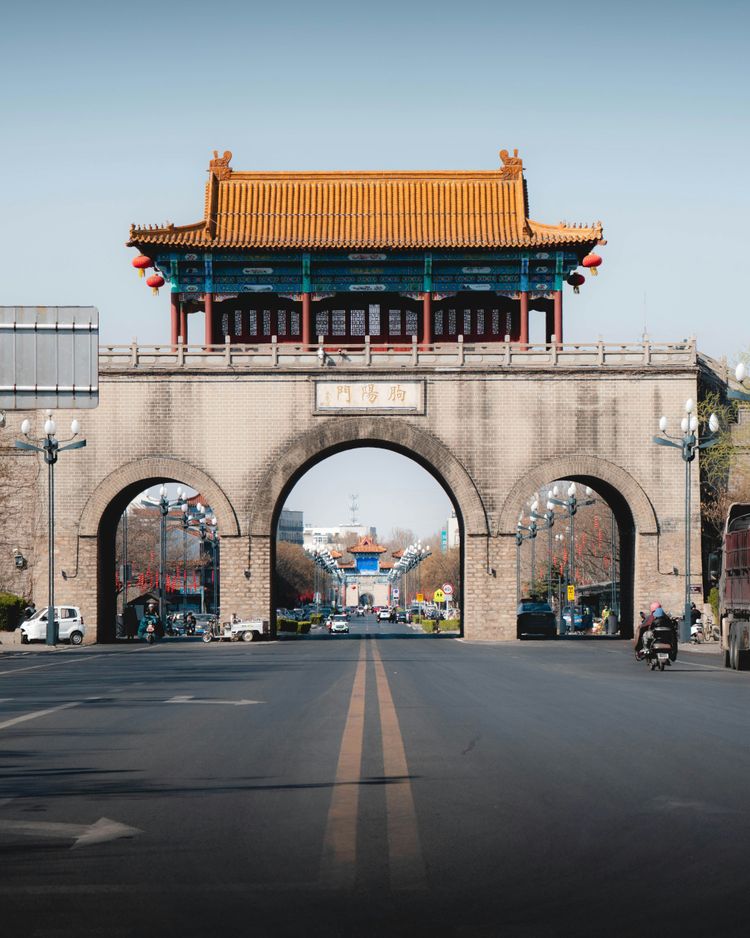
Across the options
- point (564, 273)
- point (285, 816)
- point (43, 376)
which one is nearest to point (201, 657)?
point (43, 376)

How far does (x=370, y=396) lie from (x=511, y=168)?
1044 centimetres

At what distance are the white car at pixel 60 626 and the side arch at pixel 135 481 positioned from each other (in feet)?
9.13

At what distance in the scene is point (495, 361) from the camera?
47.2 meters

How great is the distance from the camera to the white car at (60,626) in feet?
146

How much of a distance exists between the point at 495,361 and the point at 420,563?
95044 mm

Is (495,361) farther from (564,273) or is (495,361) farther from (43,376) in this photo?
(43,376)

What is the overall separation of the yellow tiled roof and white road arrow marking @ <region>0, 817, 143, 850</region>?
137ft

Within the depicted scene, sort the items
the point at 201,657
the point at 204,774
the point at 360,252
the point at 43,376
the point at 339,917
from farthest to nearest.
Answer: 1. the point at 360,252
2. the point at 201,657
3. the point at 43,376
4. the point at 204,774
5. the point at 339,917

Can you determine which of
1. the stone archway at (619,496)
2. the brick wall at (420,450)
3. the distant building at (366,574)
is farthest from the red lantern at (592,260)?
the distant building at (366,574)

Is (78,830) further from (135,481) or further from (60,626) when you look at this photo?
(135,481)

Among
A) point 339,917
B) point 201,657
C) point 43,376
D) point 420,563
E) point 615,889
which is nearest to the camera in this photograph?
point 339,917

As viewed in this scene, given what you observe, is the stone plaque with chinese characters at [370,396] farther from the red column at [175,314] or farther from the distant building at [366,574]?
the distant building at [366,574]

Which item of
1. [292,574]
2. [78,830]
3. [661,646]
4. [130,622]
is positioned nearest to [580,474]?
[130,622]

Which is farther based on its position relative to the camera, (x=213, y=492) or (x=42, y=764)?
(x=213, y=492)
